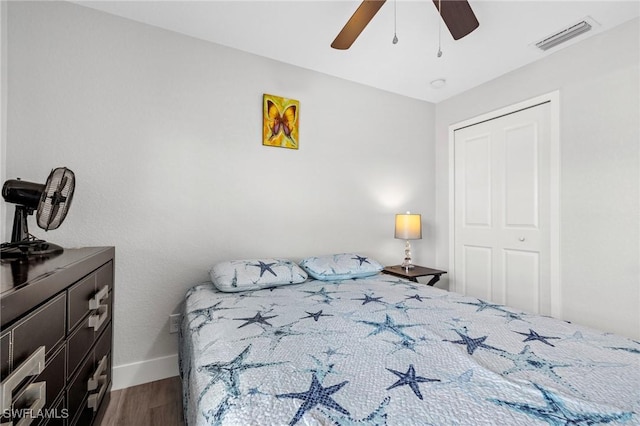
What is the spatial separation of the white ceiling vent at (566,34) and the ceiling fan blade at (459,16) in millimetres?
1005

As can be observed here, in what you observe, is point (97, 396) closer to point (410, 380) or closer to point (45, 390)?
point (45, 390)

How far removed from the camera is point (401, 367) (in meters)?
0.93

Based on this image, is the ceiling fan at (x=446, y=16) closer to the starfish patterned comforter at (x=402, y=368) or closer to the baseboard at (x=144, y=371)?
the starfish patterned comforter at (x=402, y=368)

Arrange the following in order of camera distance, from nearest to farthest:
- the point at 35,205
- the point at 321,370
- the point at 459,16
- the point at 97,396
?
the point at 321,370 → the point at 35,205 → the point at 97,396 → the point at 459,16

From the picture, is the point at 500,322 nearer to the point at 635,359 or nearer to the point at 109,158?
the point at 635,359

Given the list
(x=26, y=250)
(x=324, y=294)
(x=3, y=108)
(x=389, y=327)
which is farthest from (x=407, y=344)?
(x=3, y=108)

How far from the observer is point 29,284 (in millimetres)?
782

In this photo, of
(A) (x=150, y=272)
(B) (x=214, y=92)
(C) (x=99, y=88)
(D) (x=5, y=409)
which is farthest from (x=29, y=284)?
(B) (x=214, y=92)

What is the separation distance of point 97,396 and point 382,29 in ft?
8.69

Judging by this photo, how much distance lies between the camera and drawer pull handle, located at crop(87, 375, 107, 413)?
Result: 1311 millimetres

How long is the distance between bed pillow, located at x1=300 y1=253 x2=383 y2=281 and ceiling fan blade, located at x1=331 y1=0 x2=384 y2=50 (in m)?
1.45

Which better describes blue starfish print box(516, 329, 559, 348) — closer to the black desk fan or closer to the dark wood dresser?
the dark wood dresser

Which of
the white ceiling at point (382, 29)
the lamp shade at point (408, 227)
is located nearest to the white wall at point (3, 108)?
the white ceiling at point (382, 29)

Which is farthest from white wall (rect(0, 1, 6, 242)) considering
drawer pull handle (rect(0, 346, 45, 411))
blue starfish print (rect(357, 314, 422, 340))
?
blue starfish print (rect(357, 314, 422, 340))
